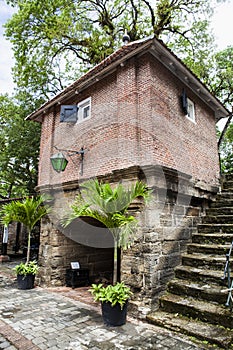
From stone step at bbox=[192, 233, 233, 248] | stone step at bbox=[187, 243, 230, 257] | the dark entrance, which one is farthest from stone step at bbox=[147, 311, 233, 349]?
the dark entrance

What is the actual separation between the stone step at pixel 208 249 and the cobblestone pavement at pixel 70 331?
2.12m

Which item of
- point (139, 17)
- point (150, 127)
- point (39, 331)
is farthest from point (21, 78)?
point (39, 331)

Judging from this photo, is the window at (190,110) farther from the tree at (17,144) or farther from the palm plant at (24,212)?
the tree at (17,144)

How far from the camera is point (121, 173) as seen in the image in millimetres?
5512

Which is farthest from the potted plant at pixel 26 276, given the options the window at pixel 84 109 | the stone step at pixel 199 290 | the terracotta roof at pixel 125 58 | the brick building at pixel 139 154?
the terracotta roof at pixel 125 58

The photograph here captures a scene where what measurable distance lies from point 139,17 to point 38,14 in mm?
5053

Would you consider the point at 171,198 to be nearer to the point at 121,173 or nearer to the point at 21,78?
the point at 121,173

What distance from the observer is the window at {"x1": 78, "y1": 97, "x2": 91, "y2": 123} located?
24.3ft

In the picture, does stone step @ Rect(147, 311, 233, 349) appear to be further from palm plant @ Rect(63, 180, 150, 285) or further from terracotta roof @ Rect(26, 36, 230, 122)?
terracotta roof @ Rect(26, 36, 230, 122)

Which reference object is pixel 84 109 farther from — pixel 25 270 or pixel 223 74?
pixel 223 74

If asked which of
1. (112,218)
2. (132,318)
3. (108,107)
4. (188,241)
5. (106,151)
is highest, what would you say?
(108,107)

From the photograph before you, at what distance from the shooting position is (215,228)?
641 cm

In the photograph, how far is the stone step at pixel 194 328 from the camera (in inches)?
143

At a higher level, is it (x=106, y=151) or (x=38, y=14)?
(x=38, y=14)
